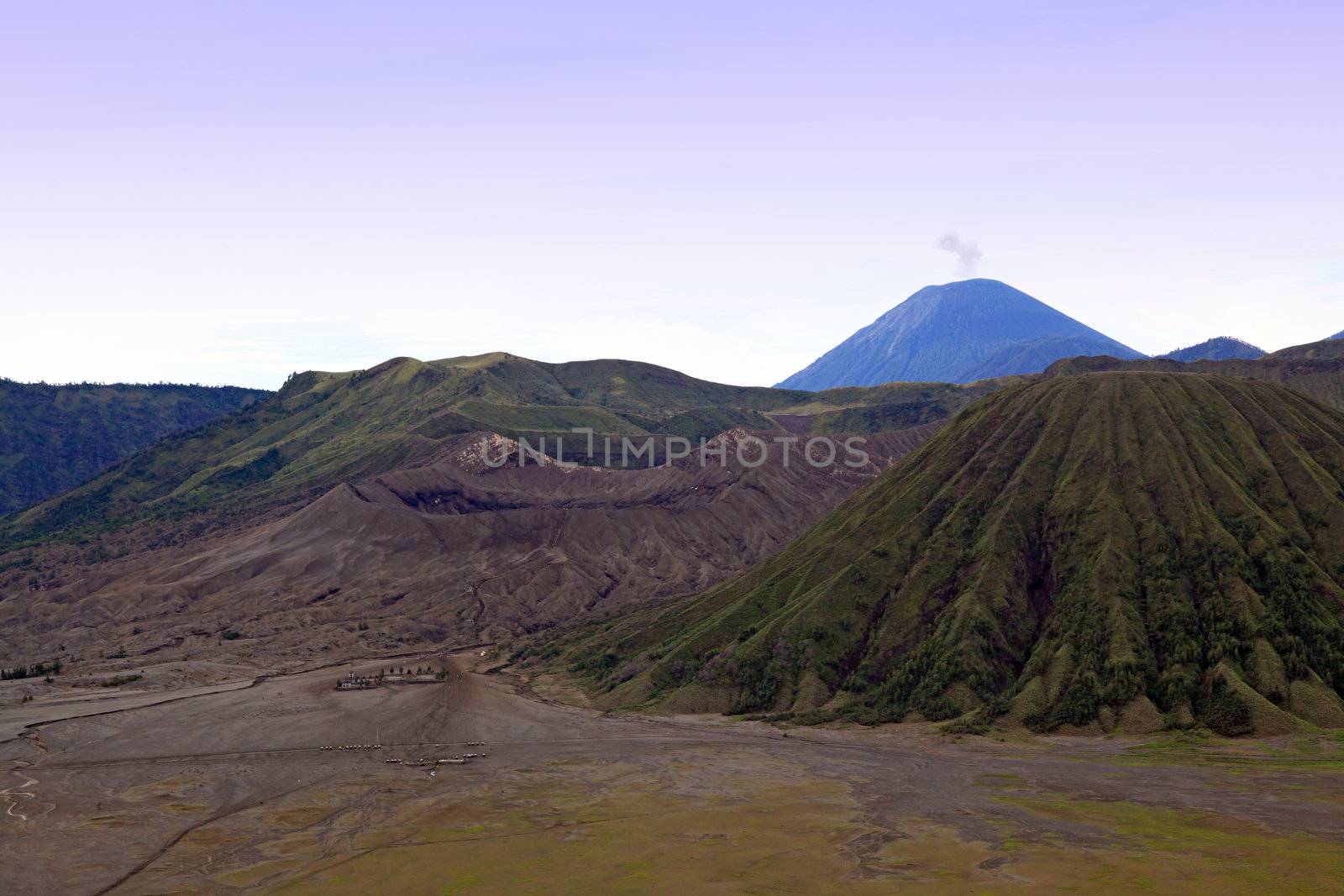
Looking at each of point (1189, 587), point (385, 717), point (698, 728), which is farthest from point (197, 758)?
point (1189, 587)

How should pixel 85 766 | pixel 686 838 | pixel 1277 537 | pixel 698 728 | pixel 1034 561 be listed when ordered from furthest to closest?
pixel 1034 561 → pixel 1277 537 → pixel 698 728 → pixel 85 766 → pixel 686 838

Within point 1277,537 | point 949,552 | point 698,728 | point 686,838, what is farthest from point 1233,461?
point 686,838

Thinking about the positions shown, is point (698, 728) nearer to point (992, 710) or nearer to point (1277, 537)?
point (992, 710)

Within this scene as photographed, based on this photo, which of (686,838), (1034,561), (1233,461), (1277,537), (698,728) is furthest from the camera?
(1233,461)

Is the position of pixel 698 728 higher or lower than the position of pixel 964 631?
lower

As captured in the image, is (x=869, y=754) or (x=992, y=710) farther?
(x=992, y=710)

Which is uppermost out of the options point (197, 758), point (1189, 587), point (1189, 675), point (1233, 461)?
point (1233, 461)
